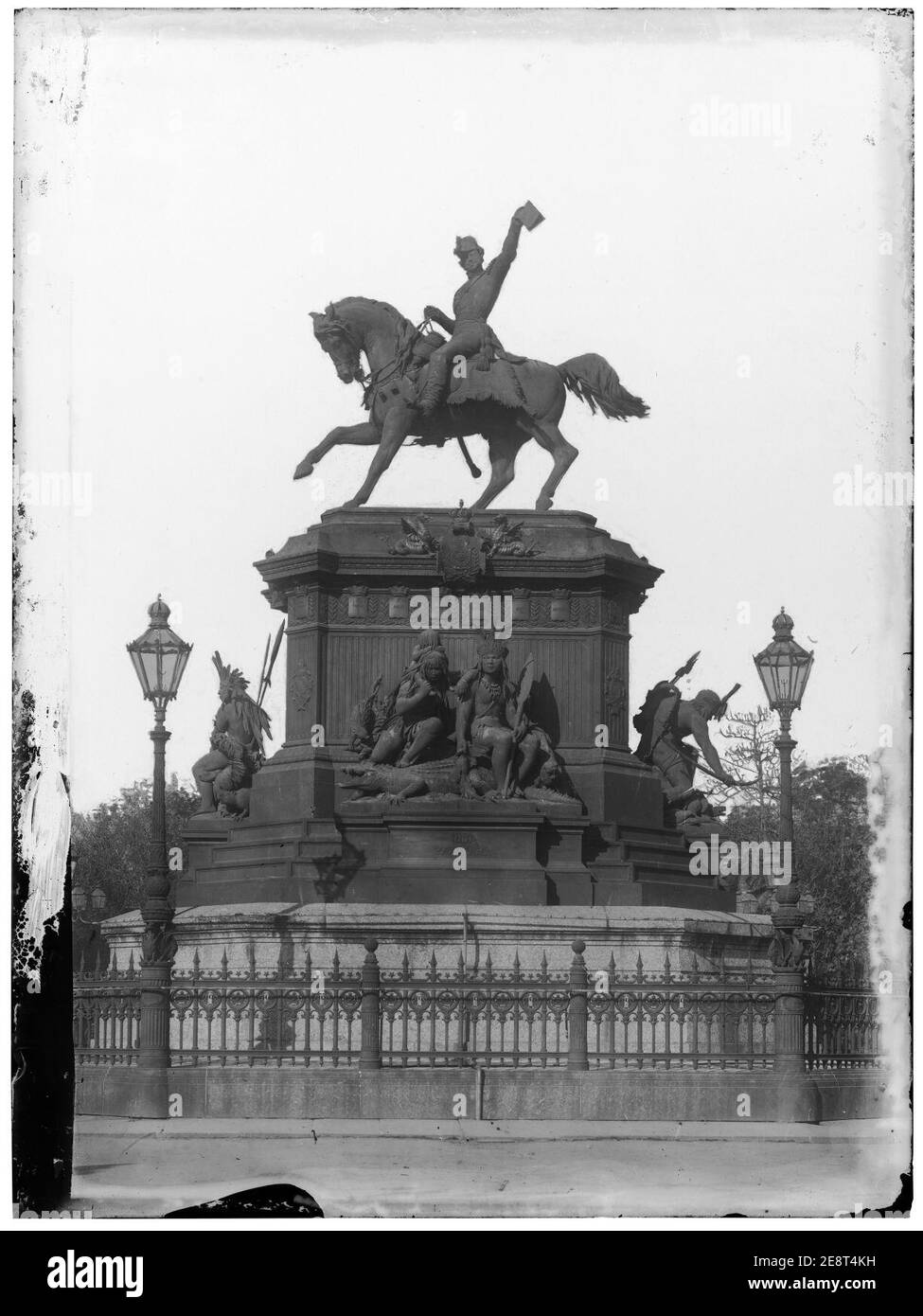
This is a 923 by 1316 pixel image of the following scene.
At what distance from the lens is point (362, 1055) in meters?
27.3

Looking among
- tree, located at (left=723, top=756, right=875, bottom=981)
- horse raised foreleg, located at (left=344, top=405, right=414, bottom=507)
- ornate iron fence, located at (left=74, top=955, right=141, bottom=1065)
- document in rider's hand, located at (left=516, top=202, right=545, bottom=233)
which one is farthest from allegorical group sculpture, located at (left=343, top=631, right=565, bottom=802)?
tree, located at (left=723, top=756, right=875, bottom=981)

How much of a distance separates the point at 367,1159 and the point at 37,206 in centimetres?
923

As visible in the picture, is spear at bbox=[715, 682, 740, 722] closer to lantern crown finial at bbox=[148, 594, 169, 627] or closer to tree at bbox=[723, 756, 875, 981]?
lantern crown finial at bbox=[148, 594, 169, 627]

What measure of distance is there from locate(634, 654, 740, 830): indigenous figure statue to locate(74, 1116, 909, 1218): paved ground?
24.8ft

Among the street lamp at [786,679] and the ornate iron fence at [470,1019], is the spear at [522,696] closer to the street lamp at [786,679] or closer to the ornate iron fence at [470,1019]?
the ornate iron fence at [470,1019]

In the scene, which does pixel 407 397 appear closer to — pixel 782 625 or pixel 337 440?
pixel 337 440

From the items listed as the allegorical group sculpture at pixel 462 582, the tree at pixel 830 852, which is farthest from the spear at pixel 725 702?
the tree at pixel 830 852

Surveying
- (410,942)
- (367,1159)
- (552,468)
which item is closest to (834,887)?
(552,468)

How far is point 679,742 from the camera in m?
35.0

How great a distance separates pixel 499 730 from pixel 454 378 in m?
4.92

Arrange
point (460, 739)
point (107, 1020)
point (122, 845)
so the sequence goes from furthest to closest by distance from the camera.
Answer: point (122, 845), point (460, 739), point (107, 1020)

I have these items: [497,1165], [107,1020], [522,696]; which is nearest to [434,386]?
[522,696]

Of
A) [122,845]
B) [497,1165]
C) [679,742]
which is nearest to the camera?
[497,1165]
